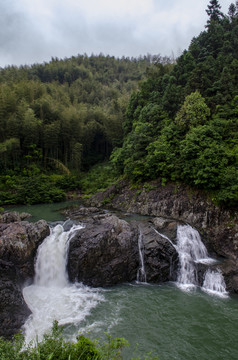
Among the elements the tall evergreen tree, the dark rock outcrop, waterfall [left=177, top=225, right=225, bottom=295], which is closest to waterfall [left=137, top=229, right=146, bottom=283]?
waterfall [left=177, top=225, right=225, bottom=295]

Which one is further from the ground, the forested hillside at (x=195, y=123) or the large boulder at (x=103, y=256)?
the forested hillside at (x=195, y=123)

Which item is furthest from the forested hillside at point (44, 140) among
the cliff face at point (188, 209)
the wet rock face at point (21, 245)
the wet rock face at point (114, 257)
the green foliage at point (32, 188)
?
the wet rock face at point (114, 257)

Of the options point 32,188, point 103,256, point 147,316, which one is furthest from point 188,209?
point 32,188

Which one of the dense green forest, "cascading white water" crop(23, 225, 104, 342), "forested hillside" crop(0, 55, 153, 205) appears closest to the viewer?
"cascading white water" crop(23, 225, 104, 342)

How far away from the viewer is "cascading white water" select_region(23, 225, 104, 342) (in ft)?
25.0

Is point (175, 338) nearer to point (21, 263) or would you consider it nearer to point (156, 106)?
point (21, 263)

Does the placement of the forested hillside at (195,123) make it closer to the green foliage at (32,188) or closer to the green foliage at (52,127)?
the green foliage at (32,188)

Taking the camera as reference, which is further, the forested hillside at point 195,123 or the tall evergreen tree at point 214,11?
the tall evergreen tree at point 214,11

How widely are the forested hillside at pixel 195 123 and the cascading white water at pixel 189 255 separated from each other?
119 inches

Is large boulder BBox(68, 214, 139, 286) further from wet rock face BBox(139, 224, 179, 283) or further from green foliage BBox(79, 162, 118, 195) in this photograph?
green foliage BBox(79, 162, 118, 195)

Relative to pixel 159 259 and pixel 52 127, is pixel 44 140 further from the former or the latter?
pixel 159 259

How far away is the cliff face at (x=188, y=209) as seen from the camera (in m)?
12.1

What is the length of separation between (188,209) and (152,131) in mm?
8712

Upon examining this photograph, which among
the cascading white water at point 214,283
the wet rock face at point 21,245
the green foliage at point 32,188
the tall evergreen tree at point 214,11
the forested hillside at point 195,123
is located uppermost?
the tall evergreen tree at point 214,11
